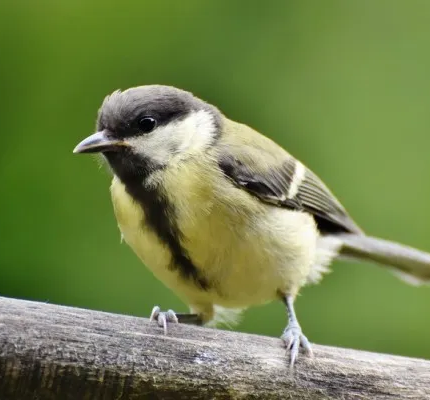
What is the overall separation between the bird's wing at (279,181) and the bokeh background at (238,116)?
389 millimetres

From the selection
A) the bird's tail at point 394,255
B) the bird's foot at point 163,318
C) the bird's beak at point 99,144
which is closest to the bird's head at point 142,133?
the bird's beak at point 99,144

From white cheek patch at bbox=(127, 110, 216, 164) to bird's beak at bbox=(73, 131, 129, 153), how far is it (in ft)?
0.08

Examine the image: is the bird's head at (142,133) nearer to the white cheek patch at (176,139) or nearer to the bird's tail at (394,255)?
the white cheek patch at (176,139)

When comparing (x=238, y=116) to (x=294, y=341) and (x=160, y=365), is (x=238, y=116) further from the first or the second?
(x=160, y=365)

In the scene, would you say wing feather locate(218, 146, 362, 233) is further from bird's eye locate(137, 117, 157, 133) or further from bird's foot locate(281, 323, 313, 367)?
bird's foot locate(281, 323, 313, 367)

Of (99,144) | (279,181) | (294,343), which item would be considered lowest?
(294,343)

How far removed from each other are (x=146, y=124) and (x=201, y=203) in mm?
174

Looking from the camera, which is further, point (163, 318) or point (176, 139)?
point (176, 139)

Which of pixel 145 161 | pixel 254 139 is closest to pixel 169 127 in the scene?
pixel 145 161

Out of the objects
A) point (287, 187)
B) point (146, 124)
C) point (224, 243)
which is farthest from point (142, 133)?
point (287, 187)

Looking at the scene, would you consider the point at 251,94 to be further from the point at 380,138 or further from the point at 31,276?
the point at 31,276

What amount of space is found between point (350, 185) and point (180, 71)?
561mm

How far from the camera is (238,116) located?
213cm

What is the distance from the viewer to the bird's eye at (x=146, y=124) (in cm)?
139
